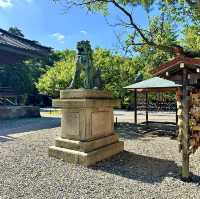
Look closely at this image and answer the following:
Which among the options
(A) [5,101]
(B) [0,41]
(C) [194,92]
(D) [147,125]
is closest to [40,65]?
(A) [5,101]

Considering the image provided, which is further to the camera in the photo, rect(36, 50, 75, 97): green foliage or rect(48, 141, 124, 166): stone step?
rect(36, 50, 75, 97): green foliage

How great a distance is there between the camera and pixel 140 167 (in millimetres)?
6707

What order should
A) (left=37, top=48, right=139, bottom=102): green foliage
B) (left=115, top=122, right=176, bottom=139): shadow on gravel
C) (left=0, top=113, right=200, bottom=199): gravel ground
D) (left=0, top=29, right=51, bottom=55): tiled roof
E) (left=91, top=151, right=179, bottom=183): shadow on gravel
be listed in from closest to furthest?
(left=0, top=113, right=200, bottom=199): gravel ground → (left=91, top=151, right=179, bottom=183): shadow on gravel → (left=115, top=122, right=176, bottom=139): shadow on gravel → (left=0, top=29, right=51, bottom=55): tiled roof → (left=37, top=48, right=139, bottom=102): green foliage

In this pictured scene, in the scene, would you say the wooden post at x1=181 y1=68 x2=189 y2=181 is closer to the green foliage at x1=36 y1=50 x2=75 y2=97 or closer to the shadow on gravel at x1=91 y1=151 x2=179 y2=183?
the shadow on gravel at x1=91 y1=151 x2=179 y2=183

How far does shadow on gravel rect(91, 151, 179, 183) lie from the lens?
599cm

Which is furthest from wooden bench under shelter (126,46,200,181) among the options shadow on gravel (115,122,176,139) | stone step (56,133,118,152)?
shadow on gravel (115,122,176,139)

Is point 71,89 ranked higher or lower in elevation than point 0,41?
lower

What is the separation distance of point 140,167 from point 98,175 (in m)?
1.23

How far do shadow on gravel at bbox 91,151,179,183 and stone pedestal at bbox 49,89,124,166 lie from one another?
0.35m

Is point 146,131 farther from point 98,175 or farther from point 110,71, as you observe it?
point 98,175

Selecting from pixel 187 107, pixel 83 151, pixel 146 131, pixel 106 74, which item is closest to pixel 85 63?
pixel 83 151

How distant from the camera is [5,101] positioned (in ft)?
64.2

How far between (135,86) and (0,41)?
26.7ft

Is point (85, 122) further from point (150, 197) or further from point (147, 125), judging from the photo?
point (147, 125)
